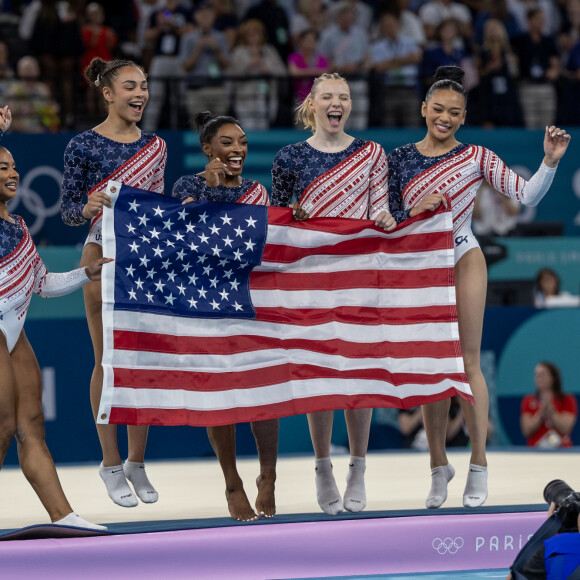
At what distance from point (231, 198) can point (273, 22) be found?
600 centimetres

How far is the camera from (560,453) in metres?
8.13

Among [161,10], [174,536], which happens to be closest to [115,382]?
[174,536]

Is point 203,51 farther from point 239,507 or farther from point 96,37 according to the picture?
point 239,507

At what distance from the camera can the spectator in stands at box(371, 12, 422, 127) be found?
10664mm

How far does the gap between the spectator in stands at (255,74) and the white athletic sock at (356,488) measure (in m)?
5.20

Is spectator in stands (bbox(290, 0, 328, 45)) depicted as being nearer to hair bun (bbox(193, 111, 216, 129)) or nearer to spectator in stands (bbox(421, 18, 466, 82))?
spectator in stands (bbox(421, 18, 466, 82))

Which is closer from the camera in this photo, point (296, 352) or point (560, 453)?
point (296, 352)

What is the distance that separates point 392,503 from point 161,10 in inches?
256

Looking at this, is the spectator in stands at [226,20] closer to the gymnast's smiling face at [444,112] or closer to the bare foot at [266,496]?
the gymnast's smiling face at [444,112]

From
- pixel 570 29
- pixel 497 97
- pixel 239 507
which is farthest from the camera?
pixel 570 29

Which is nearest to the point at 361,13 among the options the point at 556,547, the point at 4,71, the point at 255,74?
the point at 255,74

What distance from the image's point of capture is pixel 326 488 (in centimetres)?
561

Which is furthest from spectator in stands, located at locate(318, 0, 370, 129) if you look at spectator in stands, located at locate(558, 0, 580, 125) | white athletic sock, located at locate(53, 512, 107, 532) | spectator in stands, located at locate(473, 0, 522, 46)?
white athletic sock, located at locate(53, 512, 107, 532)

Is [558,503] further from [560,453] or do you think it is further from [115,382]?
[560,453]
